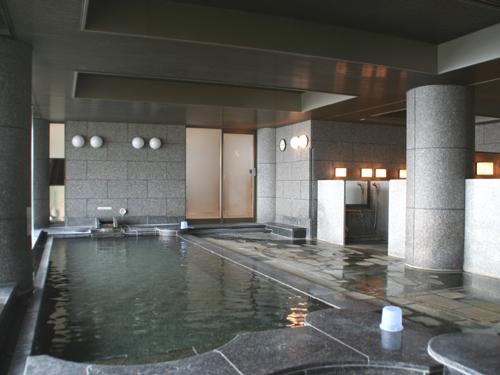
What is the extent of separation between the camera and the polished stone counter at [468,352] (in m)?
3.34

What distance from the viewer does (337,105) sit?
38.0 feet

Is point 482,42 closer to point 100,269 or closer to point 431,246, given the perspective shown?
point 431,246

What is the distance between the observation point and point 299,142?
14391mm

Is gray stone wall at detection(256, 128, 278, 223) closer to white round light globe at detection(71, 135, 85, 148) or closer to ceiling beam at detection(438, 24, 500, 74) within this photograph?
white round light globe at detection(71, 135, 85, 148)

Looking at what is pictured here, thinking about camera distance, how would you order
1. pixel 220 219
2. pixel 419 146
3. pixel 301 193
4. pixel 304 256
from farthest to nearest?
pixel 220 219 < pixel 301 193 < pixel 304 256 < pixel 419 146

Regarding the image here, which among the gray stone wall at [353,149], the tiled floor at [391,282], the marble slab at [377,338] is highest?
the gray stone wall at [353,149]

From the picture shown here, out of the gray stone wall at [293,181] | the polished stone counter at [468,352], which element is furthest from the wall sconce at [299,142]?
the polished stone counter at [468,352]

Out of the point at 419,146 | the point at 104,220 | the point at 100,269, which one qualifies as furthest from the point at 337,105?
the point at 104,220

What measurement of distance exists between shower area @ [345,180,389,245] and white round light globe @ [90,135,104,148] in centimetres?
787

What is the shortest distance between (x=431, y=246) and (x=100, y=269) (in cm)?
619

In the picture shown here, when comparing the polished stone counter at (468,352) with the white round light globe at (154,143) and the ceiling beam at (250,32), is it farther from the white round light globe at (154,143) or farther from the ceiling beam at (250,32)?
the white round light globe at (154,143)

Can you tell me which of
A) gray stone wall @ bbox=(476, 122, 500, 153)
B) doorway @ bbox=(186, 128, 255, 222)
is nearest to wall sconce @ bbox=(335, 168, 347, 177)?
doorway @ bbox=(186, 128, 255, 222)

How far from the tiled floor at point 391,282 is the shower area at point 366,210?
1.40 metres

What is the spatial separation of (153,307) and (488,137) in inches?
542
